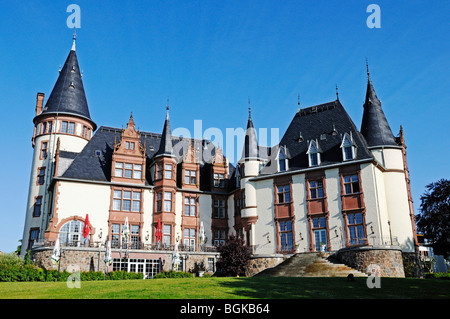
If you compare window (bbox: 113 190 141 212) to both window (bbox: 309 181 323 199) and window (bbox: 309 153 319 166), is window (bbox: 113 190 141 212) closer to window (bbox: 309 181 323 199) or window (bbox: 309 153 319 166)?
window (bbox: 309 181 323 199)

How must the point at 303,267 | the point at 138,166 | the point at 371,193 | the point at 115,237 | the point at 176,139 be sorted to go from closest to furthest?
the point at 303,267
the point at 371,193
the point at 115,237
the point at 138,166
the point at 176,139

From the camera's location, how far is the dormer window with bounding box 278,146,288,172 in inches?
1666

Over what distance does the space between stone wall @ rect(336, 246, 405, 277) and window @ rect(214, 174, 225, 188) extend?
1853 cm

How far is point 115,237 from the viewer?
41.3m

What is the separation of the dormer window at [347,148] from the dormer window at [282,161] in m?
5.79

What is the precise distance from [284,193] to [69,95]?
26.4 m

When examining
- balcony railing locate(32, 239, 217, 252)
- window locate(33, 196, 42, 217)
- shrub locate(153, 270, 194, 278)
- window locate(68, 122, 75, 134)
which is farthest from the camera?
window locate(68, 122, 75, 134)

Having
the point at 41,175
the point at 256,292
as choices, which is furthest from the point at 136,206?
the point at 256,292

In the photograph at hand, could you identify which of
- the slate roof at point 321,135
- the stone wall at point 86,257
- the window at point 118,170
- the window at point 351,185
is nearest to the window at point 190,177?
the window at point 118,170

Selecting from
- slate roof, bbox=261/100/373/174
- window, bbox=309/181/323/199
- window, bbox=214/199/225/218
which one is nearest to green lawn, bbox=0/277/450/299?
window, bbox=309/181/323/199
